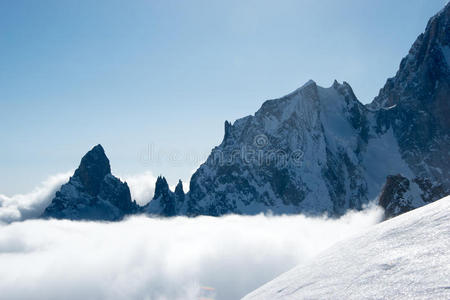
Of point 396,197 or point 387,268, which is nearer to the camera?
point 387,268

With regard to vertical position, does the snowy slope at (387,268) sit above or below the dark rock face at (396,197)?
below

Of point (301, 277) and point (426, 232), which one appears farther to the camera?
point (301, 277)

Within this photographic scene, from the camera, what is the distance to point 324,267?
11.0 metres

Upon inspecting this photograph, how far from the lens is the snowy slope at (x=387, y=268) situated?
299 inches

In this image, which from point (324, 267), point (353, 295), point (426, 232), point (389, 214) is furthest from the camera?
point (389, 214)

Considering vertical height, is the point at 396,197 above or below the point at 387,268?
above

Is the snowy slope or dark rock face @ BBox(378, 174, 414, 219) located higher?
dark rock face @ BBox(378, 174, 414, 219)

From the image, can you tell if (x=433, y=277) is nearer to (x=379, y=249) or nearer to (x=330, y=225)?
(x=379, y=249)

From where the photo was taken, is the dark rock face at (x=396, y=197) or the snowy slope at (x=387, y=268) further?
the dark rock face at (x=396, y=197)

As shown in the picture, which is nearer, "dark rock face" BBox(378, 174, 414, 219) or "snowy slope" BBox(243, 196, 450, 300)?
"snowy slope" BBox(243, 196, 450, 300)

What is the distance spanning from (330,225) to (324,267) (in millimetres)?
196842

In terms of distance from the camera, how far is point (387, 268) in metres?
8.70

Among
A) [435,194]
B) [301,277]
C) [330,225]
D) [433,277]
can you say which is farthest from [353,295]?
[330,225]

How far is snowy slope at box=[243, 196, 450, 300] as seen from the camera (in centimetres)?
760
